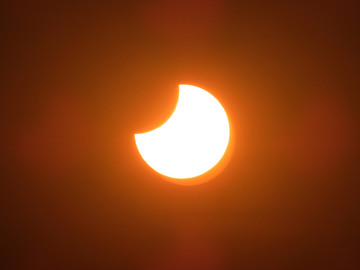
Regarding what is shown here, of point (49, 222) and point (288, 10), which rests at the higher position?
point (288, 10)

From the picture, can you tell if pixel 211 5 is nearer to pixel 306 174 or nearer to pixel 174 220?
pixel 306 174

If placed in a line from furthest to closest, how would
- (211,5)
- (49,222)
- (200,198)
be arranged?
(49,222)
(200,198)
(211,5)

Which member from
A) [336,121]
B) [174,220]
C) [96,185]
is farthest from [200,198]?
[336,121]
